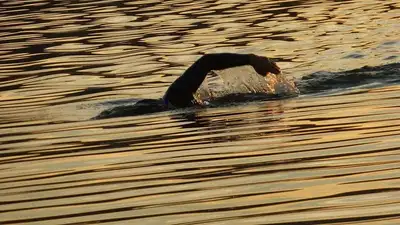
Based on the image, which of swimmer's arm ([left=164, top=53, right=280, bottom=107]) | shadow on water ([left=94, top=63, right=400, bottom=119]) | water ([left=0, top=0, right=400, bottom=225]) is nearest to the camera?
water ([left=0, top=0, right=400, bottom=225])

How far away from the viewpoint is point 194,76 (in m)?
15.7

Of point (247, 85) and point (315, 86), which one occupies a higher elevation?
point (247, 85)

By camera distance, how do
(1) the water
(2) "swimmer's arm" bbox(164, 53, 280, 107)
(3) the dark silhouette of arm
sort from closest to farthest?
(1) the water < (2) "swimmer's arm" bbox(164, 53, 280, 107) < (3) the dark silhouette of arm

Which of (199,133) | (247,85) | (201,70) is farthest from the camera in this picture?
(247,85)

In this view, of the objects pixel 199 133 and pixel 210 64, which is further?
pixel 210 64

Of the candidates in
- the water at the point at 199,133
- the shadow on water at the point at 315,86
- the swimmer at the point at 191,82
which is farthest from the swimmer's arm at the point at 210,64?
the water at the point at 199,133

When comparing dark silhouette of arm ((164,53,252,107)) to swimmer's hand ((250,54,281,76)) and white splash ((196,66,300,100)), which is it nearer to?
swimmer's hand ((250,54,281,76))

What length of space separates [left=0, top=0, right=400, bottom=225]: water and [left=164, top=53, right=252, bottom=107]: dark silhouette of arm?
426 millimetres

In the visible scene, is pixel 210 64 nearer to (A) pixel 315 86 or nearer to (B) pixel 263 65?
(B) pixel 263 65

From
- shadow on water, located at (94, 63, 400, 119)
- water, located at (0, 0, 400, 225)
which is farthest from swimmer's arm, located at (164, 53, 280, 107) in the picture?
water, located at (0, 0, 400, 225)

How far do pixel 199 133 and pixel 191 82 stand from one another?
2748 millimetres

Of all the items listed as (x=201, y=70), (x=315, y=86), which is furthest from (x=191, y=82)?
(x=315, y=86)

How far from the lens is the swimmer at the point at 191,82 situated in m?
14.8

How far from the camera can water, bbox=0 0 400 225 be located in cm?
918
